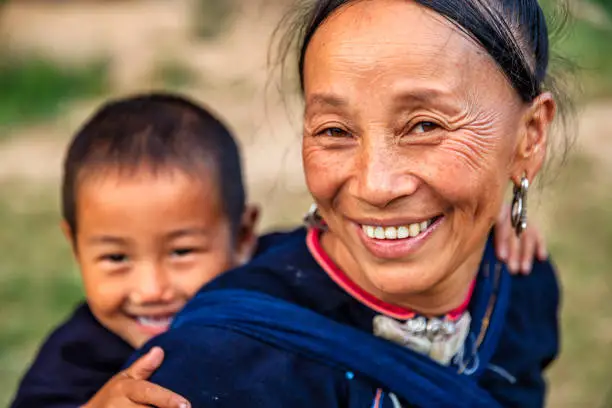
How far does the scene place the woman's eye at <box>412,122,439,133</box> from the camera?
2186mm

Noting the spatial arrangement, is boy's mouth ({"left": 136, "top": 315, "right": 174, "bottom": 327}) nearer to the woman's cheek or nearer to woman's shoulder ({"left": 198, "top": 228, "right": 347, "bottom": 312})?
woman's shoulder ({"left": 198, "top": 228, "right": 347, "bottom": 312})

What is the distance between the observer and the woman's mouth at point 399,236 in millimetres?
2268

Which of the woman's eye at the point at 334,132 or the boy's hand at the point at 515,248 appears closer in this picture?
the woman's eye at the point at 334,132

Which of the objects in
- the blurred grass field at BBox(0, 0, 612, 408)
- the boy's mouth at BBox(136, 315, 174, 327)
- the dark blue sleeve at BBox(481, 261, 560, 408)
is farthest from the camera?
the blurred grass field at BBox(0, 0, 612, 408)

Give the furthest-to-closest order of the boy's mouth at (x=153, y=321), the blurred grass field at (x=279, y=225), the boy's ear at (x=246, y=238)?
the blurred grass field at (x=279, y=225) < the boy's ear at (x=246, y=238) < the boy's mouth at (x=153, y=321)

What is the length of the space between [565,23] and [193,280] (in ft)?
4.55

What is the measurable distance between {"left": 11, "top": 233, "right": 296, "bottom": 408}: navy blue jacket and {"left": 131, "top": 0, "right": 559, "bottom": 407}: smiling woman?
60 centimetres

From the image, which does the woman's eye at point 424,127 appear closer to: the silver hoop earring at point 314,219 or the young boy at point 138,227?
the silver hoop earring at point 314,219

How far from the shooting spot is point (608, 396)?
4.97 metres

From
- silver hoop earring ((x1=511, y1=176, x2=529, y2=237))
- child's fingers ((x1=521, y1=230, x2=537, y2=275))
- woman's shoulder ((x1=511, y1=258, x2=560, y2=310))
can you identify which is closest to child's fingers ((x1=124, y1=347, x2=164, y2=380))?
silver hoop earring ((x1=511, y1=176, x2=529, y2=237))

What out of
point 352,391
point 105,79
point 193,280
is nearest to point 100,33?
point 105,79

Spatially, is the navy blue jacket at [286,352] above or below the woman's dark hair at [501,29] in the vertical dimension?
below

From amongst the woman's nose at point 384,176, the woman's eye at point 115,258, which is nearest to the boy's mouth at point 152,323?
the woman's eye at point 115,258

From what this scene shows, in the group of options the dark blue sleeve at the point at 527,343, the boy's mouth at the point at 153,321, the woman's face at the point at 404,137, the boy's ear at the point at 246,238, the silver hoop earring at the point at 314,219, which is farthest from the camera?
the boy's ear at the point at 246,238
